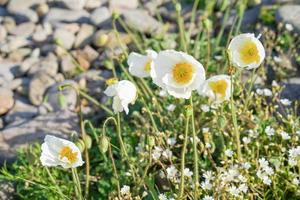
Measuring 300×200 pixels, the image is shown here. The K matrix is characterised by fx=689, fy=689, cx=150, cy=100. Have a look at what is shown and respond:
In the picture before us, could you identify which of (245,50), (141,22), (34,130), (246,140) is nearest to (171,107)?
(246,140)

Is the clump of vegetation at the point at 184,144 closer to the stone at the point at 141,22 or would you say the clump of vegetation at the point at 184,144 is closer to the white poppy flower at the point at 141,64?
the white poppy flower at the point at 141,64

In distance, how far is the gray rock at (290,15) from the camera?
4.31 m

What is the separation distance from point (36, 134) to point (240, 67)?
1543 mm

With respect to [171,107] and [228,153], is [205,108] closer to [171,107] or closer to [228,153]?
[171,107]

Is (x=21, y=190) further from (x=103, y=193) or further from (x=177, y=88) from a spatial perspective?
(x=177, y=88)

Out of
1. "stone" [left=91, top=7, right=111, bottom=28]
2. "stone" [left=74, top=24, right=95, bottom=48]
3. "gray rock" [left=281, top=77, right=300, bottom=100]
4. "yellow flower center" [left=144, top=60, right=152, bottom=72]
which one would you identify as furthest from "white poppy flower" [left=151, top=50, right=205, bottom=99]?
"stone" [left=91, top=7, right=111, bottom=28]

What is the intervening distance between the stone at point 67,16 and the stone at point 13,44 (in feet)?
0.88

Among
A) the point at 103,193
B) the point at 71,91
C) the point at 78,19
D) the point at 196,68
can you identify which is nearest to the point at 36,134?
the point at 71,91

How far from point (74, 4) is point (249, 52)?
98.3 inches

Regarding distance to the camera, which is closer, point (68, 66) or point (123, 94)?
point (123, 94)

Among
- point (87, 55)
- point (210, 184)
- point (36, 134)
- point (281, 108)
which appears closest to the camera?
point (210, 184)

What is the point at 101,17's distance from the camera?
4820 mm

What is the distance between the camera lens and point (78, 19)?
16.0ft

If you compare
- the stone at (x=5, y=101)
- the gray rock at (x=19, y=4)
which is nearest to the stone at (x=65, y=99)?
the stone at (x=5, y=101)
